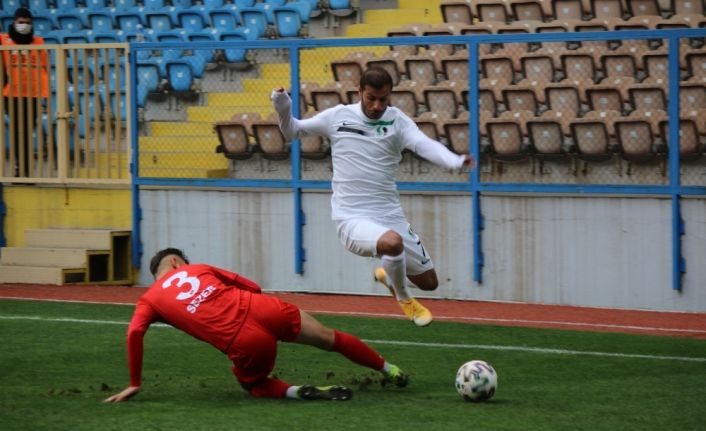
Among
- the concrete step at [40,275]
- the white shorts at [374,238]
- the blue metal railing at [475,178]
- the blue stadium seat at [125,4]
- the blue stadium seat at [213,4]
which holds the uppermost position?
the blue stadium seat at [125,4]

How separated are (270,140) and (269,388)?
22.3ft

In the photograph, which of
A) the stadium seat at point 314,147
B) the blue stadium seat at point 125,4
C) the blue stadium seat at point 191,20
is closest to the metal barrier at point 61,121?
the stadium seat at point 314,147

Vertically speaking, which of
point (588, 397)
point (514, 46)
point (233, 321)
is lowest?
point (588, 397)

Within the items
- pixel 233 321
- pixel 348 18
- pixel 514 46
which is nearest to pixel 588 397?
pixel 233 321

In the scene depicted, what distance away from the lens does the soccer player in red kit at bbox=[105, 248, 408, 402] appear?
7.29m

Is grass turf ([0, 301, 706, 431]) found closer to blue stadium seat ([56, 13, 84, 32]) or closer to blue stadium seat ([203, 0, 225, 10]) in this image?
blue stadium seat ([203, 0, 225, 10])

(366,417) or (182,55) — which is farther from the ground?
(182,55)

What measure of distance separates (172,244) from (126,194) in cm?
88

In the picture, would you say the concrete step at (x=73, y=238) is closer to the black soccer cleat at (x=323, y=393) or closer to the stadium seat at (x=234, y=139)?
the stadium seat at (x=234, y=139)

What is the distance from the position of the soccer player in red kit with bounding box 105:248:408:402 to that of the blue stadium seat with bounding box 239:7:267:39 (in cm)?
1101

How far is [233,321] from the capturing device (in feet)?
24.0

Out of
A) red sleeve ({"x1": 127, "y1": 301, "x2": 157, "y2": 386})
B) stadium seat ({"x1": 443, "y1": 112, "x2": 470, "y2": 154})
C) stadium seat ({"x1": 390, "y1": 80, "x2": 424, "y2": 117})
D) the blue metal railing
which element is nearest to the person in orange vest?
the blue metal railing

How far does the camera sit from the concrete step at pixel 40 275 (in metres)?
14.4

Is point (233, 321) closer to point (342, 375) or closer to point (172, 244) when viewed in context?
point (342, 375)
